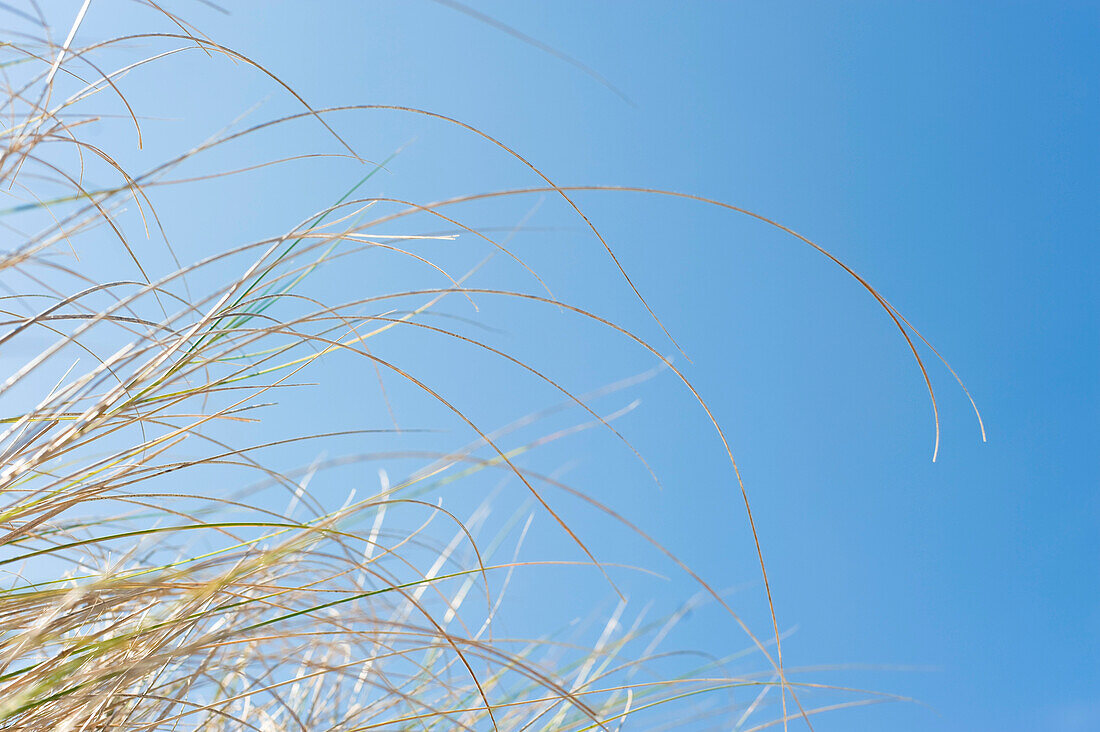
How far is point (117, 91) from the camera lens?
102cm

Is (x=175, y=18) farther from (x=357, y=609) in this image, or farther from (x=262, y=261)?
(x=357, y=609)

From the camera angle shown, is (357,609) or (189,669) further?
(357,609)

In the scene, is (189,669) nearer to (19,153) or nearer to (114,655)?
(114,655)

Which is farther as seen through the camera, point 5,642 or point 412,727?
point 412,727

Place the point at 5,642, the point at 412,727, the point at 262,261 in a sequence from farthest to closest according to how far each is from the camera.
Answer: the point at 412,727 → the point at 262,261 → the point at 5,642

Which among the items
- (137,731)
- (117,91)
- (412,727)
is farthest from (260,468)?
(117,91)

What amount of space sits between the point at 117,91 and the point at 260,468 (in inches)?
21.6

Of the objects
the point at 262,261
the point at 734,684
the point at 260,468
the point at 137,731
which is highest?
the point at 262,261

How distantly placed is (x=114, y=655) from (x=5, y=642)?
0.34 feet

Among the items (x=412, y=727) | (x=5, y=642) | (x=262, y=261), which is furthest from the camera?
(x=412, y=727)

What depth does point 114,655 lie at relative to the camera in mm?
793

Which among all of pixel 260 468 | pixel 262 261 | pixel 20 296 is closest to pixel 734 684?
pixel 260 468

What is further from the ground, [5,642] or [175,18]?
[175,18]

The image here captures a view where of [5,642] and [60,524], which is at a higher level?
[60,524]
